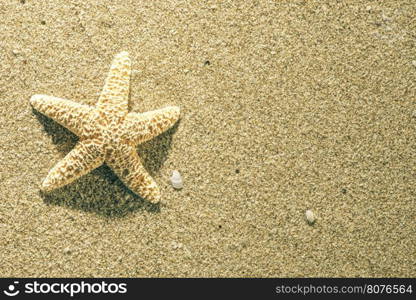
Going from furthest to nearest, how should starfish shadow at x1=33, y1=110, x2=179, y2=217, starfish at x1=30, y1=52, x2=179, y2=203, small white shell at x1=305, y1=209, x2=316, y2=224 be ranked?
1. small white shell at x1=305, y1=209, x2=316, y2=224
2. starfish shadow at x1=33, y1=110, x2=179, y2=217
3. starfish at x1=30, y1=52, x2=179, y2=203

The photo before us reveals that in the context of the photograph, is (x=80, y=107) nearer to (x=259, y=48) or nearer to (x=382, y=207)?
(x=259, y=48)

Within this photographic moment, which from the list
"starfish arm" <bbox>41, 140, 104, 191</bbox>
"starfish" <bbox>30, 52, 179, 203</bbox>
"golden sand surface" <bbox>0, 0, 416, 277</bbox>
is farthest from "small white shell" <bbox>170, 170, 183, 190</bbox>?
"starfish arm" <bbox>41, 140, 104, 191</bbox>

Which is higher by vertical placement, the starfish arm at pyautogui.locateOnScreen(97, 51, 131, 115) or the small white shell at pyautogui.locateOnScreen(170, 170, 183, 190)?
the starfish arm at pyautogui.locateOnScreen(97, 51, 131, 115)

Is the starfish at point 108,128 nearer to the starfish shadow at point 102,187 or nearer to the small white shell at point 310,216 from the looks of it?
the starfish shadow at point 102,187

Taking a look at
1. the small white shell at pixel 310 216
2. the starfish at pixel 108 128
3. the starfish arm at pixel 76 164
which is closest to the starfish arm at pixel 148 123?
the starfish at pixel 108 128

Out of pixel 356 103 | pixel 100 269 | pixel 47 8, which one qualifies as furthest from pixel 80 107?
pixel 356 103

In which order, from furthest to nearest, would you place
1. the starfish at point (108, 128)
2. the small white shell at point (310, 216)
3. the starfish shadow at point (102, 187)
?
the small white shell at point (310, 216) → the starfish shadow at point (102, 187) → the starfish at point (108, 128)

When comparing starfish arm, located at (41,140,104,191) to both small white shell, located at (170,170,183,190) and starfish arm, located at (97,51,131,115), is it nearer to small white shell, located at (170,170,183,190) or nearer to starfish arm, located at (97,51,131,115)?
starfish arm, located at (97,51,131,115)
